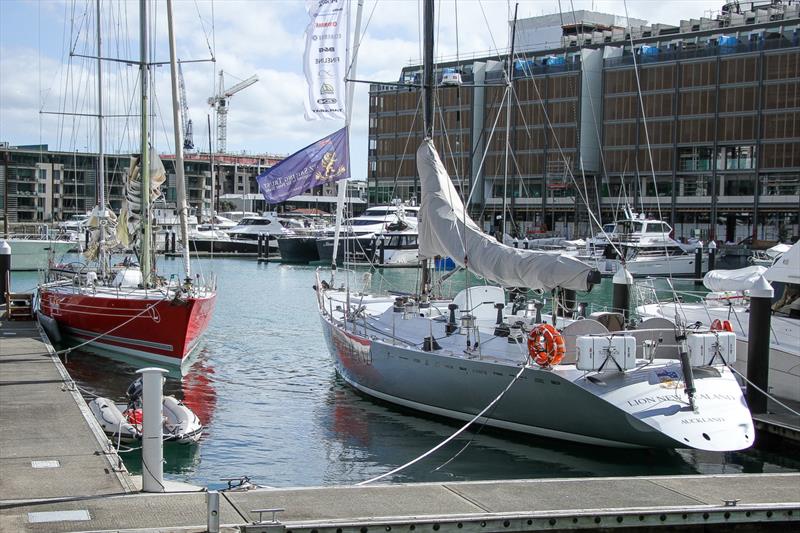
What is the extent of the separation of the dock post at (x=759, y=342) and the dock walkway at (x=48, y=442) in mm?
11906

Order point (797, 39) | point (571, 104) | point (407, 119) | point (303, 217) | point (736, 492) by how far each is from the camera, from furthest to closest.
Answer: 1. point (303, 217)
2. point (407, 119)
3. point (571, 104)
4. point (797, 39)
5. point (736, 492)

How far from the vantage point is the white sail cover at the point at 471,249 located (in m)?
19.2

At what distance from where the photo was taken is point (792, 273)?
2291 centimetres

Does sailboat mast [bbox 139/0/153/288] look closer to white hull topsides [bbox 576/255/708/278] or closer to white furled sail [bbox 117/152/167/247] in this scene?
white furled sail [bbox 117/152/167/247]

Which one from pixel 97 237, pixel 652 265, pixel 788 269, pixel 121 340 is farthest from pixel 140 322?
pixel 652 265

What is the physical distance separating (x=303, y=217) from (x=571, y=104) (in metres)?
42.2

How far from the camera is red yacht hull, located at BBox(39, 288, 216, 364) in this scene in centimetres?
2855

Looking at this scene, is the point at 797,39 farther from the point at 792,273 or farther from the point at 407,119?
the point at 792,273

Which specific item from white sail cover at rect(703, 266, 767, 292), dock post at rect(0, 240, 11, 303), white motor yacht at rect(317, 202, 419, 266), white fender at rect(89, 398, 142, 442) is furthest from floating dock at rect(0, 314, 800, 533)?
white motor yacht at rect(317, 202, 419, 266)

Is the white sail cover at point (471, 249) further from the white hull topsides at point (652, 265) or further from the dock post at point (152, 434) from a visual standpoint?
the white hull topsides at point (652, 265)

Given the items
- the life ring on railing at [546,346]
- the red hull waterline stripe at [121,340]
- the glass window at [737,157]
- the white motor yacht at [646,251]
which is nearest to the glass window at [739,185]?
the glass window at [737,157]

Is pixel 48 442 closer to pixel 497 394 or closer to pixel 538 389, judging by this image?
pixel 497 394

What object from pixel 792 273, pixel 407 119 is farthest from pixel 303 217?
pixel 792 273

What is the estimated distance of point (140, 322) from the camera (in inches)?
1145
